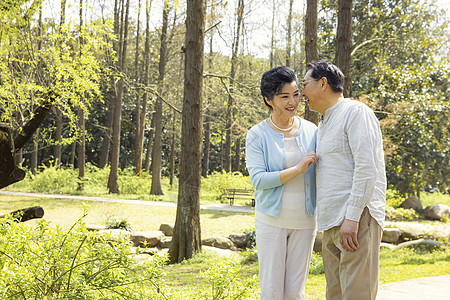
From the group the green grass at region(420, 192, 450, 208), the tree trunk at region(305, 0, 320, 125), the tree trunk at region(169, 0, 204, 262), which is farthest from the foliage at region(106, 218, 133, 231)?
the green grass at region(420, 192, 450, 208)

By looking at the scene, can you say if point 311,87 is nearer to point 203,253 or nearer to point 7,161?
point 7,161

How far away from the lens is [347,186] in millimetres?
2576

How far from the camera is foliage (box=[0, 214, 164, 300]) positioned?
310cm

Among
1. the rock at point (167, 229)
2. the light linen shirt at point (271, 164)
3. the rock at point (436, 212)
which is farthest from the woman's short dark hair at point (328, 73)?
the rock at point (436, 212)

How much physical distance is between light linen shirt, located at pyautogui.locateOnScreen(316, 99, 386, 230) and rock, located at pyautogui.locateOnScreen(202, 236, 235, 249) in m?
8.06

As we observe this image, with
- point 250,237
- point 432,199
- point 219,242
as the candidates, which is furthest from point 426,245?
point 432,199

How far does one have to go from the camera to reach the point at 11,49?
27.4 ft

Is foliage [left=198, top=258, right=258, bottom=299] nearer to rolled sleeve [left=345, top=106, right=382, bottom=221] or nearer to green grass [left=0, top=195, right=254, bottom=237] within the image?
rolled sleeve [left=345, top=106, right=382, bottom=221]

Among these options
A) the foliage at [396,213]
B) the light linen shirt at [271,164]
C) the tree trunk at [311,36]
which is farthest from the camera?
the foliage at [396,213]

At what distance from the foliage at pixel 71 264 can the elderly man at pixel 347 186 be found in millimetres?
1418

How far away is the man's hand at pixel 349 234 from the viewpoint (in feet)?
8.11

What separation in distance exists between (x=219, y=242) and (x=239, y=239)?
2.63 feet

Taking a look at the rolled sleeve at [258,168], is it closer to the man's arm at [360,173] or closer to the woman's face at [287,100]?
the woman's face at [287,100]

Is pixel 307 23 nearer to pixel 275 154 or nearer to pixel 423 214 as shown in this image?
pixel 275 154
